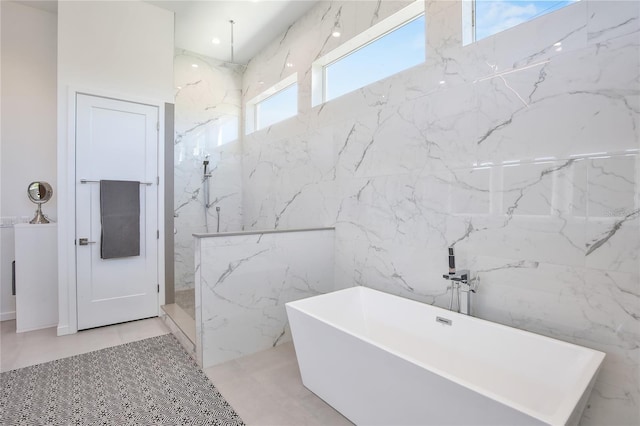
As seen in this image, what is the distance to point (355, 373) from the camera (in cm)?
173

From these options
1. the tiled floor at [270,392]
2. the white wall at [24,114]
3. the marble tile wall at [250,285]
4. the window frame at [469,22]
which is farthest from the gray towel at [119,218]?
the window frame at [469,22]

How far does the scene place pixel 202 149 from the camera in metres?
4.61

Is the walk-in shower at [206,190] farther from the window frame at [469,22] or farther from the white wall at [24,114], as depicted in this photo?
the window frame at [469,22]

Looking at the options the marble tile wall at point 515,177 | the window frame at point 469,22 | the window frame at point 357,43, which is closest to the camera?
the marble tile wall at point 515,177

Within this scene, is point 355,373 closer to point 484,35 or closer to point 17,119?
point 484,35

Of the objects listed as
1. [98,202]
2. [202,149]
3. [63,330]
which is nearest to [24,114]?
[98,202]

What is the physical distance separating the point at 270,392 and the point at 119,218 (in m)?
2.43

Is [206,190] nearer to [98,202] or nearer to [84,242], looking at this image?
[98,202]

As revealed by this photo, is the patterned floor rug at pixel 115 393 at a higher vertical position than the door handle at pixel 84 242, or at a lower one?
lower

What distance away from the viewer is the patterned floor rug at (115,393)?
189 centimetres

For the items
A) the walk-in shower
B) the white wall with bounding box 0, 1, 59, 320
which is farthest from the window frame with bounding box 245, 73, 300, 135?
the white wall with bounding box 0, 1, 59, 320

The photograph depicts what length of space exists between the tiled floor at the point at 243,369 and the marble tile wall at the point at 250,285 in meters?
0.14

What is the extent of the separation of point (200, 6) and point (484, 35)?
296cm

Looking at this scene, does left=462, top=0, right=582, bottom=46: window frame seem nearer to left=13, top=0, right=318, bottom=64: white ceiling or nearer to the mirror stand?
left=13, top=0, right=318, bottom=64: white ceiling
